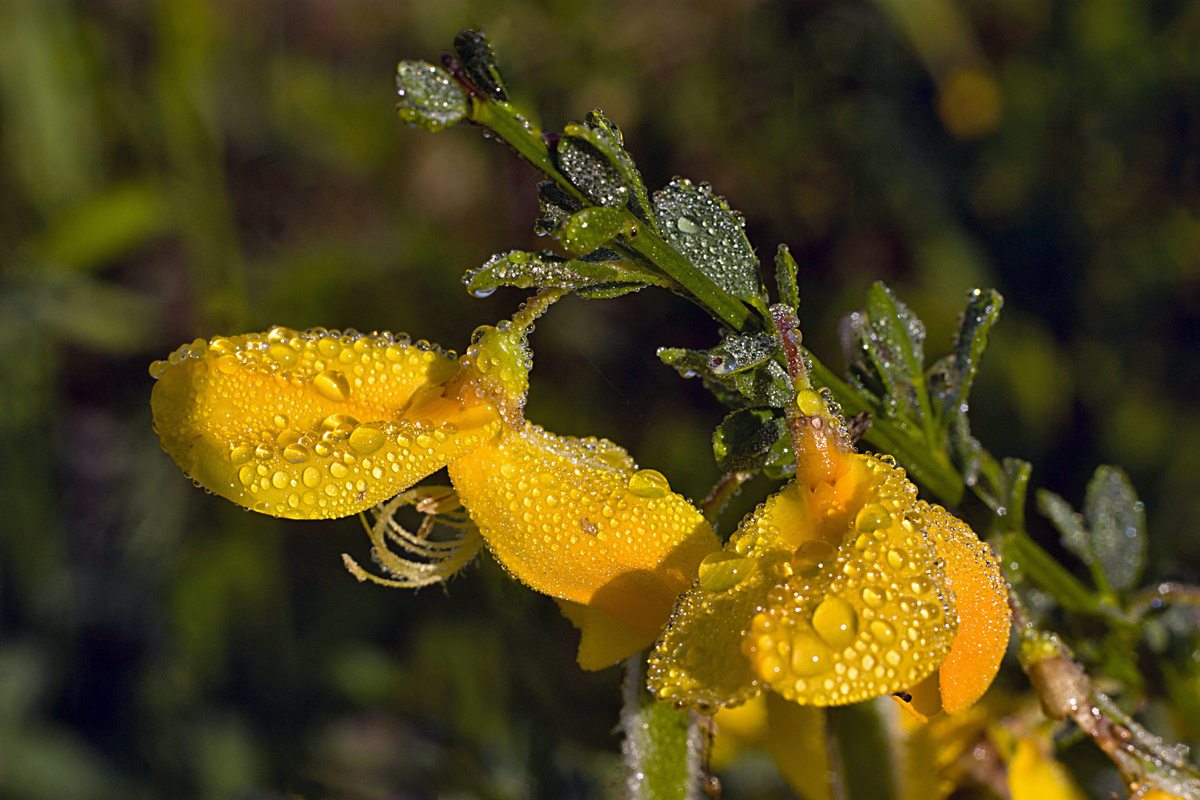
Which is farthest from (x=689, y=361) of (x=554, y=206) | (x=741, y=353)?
(x=554, y=206)

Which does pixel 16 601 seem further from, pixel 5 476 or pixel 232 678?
pixel 232 678

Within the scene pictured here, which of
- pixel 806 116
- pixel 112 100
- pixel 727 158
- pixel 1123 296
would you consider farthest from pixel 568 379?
pixel 112 100

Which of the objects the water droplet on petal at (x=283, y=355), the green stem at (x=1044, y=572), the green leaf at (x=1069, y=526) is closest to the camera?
the water droplet on petal at (x=283, y=355)

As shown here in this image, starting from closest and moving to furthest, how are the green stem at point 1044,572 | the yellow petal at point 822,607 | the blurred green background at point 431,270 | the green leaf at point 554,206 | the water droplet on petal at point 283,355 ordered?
the yellow petal at point 822,607 < the green leaf at point 554,206 < the water droplet on petal at point 283,355 < the green stem at point 1044,572 < the blurred green background at point 431,270

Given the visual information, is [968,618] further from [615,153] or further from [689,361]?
[615,153]

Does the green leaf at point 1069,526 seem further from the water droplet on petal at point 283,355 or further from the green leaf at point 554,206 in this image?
the water droplet on petal at point 283,355

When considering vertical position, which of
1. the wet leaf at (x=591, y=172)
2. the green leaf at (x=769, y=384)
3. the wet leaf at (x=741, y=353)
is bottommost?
the green leaf at (x=769, y=384)

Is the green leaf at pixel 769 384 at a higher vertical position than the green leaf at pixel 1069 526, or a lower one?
higher

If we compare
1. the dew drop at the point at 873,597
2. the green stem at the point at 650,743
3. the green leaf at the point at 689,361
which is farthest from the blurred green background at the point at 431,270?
the dew drop at the point at 873,597
